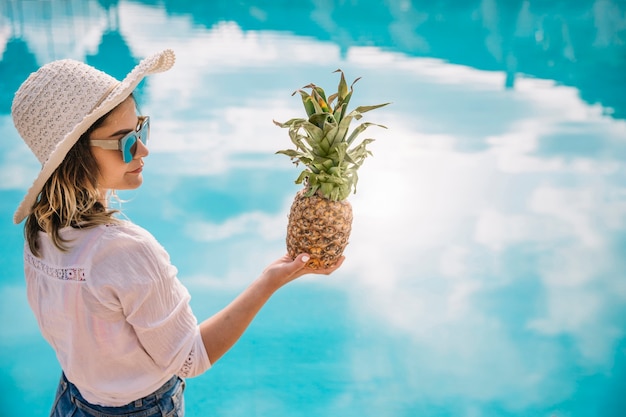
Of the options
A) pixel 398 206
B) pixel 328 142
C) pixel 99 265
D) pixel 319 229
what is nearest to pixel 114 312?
pixel 99 265

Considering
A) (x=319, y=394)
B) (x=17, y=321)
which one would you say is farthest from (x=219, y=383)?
(x=17, y=321)

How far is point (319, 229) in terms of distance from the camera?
2.37m

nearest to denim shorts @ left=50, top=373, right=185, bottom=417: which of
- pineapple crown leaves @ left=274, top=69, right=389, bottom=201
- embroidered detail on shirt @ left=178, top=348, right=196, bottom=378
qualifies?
embroidered detail on shirt @ left=178, top=348, right=196, bottom=378

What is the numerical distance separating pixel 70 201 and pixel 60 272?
0.19m

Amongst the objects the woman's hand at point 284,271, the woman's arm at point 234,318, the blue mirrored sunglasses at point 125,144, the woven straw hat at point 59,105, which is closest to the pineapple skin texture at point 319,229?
the woman's hand at point 284,271

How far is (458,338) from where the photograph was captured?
451cm

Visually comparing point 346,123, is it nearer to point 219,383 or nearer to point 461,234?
point 219,383

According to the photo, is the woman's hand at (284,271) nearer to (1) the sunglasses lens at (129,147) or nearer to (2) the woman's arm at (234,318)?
(2) the woman's arm at (234,318)

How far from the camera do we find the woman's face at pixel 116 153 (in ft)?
5.89

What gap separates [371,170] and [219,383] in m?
3.11

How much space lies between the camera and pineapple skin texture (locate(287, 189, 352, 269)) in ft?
7.77

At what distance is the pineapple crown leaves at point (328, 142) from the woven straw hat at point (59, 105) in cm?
77

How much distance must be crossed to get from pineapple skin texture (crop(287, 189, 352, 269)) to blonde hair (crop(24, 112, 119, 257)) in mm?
778

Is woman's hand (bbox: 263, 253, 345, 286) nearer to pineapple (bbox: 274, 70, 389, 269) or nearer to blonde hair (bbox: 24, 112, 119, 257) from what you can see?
pineapple (bbox: 274, 70, 389, 269)
